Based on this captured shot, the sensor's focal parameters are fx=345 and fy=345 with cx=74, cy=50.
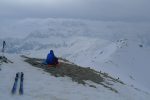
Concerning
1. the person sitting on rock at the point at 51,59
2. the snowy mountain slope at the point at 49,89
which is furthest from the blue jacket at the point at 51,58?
the snowy mountain slope at the point at 49,89

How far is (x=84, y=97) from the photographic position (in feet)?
69.7

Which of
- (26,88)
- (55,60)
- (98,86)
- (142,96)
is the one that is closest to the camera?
(26,88)

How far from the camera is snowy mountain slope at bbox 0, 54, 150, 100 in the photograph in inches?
779

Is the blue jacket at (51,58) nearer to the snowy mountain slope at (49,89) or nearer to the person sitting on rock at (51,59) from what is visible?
the person sitting on rock at (51,59)

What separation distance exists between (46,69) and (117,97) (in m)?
7.16

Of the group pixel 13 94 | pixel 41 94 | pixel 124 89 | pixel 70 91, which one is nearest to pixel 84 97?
pixel 70 91

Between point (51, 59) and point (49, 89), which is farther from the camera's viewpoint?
point (51, 59)

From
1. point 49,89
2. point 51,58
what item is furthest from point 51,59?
point 49,89

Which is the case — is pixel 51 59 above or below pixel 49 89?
above

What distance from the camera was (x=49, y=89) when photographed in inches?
850

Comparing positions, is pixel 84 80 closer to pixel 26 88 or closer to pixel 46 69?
pixel 46 69

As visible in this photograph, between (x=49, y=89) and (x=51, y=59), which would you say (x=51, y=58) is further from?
(x=49, y=89)

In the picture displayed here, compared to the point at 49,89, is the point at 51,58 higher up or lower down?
higher up

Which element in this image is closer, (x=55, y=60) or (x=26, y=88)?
(x=26, y=88)
